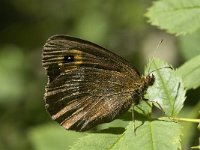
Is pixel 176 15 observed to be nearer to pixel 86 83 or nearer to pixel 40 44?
pixel 86 83

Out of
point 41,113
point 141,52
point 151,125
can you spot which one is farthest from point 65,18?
point 151,125

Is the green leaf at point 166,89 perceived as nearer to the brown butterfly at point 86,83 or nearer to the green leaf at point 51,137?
the brown butterfly at point 86,83

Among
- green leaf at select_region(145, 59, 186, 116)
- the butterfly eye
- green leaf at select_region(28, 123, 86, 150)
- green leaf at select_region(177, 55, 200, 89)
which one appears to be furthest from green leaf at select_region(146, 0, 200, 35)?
green leaf at select_region(28, 123, 86, 150)

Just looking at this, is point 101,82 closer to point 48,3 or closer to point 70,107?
point 70,107

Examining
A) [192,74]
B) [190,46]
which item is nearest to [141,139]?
[192,74]

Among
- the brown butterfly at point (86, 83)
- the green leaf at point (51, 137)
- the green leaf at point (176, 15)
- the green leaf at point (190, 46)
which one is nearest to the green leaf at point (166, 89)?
the brown butterfly at point (86, 83)

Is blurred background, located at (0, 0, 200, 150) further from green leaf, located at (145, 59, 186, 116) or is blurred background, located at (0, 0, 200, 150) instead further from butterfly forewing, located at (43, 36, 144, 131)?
green leaf, located at (145, 59, 186, 116)

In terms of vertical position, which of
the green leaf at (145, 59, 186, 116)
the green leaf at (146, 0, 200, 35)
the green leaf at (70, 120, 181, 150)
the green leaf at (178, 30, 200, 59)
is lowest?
the green leaf at (70, 120, 181, 150)
